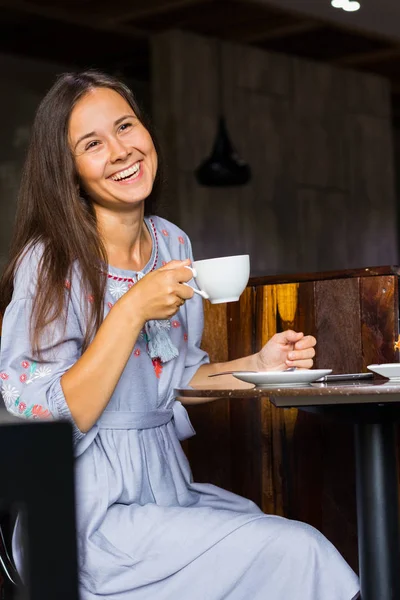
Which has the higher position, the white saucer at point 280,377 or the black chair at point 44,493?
the white saucer at point 280,377

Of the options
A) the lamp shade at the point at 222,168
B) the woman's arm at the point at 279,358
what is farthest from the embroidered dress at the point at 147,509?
the lamp shade at the point at 222,168

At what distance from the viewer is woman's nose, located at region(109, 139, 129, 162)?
171 cm

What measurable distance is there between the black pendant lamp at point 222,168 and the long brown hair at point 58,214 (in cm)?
503

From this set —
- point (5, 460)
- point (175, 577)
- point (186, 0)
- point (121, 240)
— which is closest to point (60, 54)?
point (186, 0)

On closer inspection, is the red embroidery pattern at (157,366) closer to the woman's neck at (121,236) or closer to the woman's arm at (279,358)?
the woman's arm at (279,358)

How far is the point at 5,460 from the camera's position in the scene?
61cm

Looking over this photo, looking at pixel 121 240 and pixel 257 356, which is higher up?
pixel 121 240

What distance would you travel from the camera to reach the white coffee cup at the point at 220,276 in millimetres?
1519

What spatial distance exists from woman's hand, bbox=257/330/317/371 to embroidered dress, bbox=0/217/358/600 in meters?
0.16

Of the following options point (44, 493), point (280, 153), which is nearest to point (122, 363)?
point (44, 493)

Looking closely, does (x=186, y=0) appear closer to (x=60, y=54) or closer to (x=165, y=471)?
(x=60, y=54)

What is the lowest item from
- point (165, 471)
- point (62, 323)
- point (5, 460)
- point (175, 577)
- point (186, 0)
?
point (175, 577)

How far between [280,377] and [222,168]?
5445mm

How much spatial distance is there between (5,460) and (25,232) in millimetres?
1164
